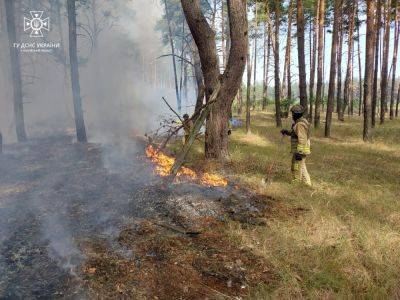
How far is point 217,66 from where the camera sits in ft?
34.2

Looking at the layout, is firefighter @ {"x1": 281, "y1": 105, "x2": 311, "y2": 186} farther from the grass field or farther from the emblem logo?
the emblem logo

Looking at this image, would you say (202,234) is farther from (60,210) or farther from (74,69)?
(74,69)

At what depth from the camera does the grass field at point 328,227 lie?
14.7 feet

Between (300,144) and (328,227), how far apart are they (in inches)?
115

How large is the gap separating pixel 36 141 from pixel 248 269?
16944 millimetres

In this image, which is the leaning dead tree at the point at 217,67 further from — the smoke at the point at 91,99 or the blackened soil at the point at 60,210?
the smoke at the point at 91,99

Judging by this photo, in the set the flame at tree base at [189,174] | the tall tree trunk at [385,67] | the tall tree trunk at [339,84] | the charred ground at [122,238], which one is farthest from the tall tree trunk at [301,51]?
the charred ground at [122,238]

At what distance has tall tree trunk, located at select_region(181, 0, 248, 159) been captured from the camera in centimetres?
996

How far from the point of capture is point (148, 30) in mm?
70625

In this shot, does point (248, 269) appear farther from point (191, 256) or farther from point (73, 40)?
point (73, 40)

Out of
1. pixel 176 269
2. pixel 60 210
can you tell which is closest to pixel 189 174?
pixel 60 210

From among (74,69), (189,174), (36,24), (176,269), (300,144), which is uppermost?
(36,24)

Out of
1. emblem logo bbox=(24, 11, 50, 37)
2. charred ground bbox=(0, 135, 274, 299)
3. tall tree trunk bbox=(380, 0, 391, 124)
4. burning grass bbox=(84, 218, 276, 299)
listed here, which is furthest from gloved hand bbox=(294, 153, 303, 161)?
emblem logo bbox=(24, 11, 50, 37)

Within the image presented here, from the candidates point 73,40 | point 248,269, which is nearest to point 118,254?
point 248,269
